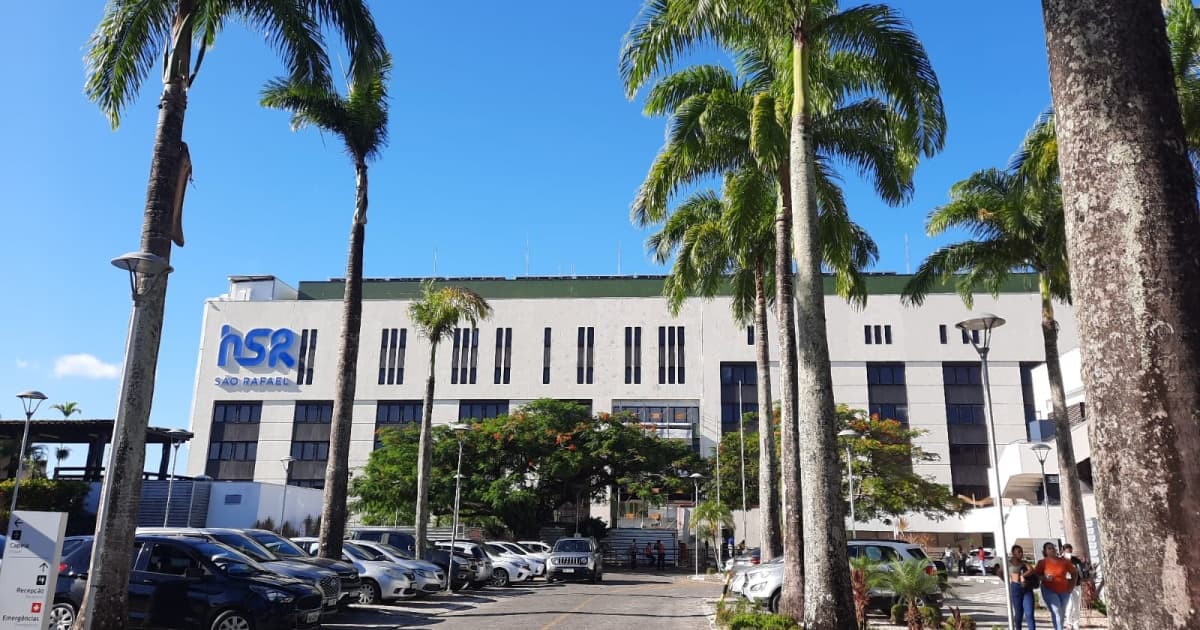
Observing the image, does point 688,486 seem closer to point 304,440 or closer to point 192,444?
point 304,440

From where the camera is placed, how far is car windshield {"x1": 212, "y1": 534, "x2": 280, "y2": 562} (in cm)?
1537

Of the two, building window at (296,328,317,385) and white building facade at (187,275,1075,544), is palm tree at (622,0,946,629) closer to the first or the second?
white building facade at (187,275,1075,544)

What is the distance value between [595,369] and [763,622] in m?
50.5

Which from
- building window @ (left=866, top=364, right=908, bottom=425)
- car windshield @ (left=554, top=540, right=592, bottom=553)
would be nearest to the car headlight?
car windshield @ (left=554, top=540, right=592, bottom=553)

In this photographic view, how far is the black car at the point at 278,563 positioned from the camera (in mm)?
14836

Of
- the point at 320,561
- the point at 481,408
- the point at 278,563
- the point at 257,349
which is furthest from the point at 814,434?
the point at 257,349

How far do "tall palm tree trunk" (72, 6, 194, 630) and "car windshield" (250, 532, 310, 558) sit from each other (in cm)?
543

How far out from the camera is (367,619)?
16797 mm

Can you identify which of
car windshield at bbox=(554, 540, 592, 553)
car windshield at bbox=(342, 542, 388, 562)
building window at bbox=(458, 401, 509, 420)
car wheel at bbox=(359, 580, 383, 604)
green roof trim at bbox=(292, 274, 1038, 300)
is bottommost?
car wheel at bbox=(359, 580, 383, 604)

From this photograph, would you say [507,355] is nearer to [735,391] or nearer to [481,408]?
[481,408]

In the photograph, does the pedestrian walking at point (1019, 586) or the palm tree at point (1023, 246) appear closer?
the pedestrian walking at point (1019, 586)

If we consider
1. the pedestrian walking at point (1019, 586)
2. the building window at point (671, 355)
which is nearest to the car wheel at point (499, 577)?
the pedestrian walking at point (1019, 586)

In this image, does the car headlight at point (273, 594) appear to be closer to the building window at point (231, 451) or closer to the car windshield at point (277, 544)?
the car windshield at point (277, 544)

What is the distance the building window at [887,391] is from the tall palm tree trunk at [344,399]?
154ft
